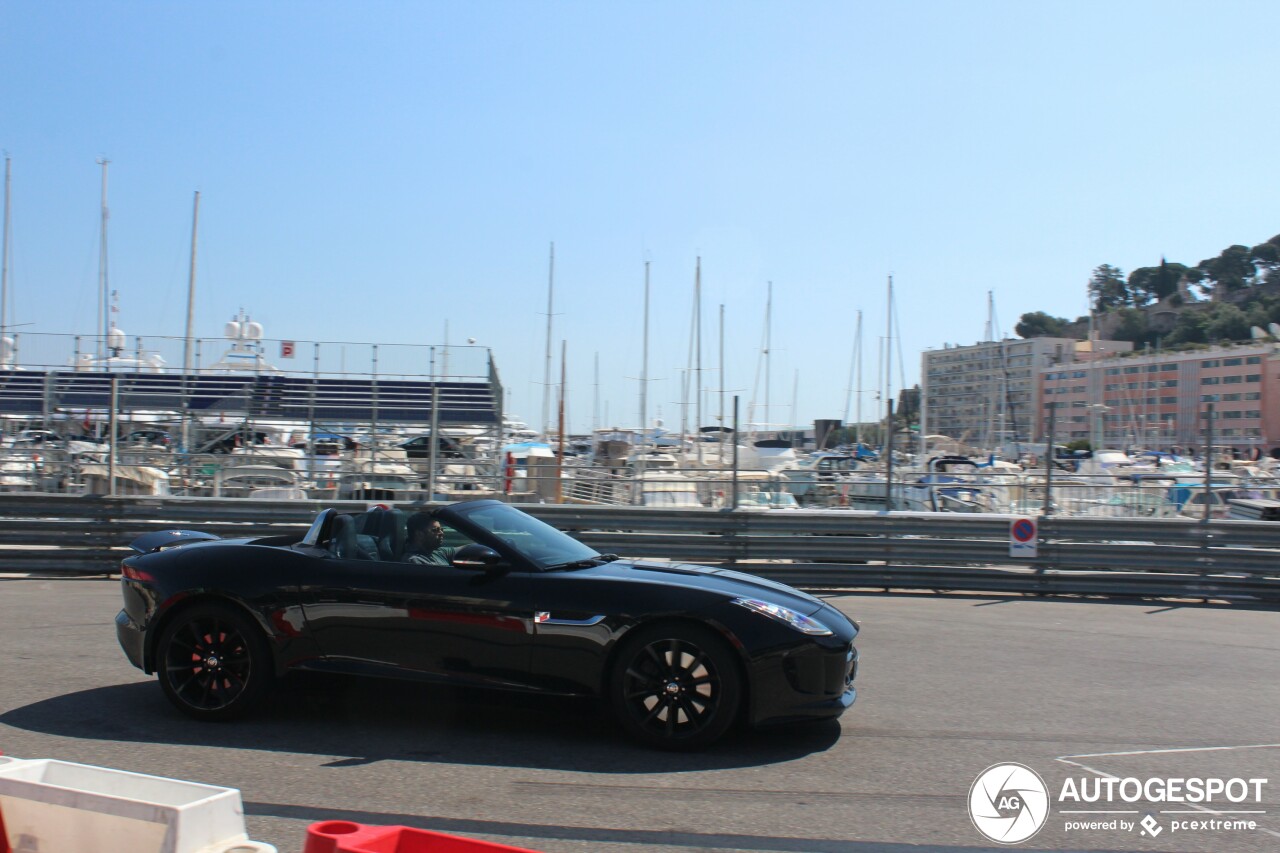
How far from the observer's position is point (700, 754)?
548 cm

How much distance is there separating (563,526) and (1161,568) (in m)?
7.12

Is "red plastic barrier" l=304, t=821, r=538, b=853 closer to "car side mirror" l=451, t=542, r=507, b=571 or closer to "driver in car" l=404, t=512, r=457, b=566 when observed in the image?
"car side mirror" l=451, t=542, r=507, b=571

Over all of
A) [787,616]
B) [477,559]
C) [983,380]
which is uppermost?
[983,380]

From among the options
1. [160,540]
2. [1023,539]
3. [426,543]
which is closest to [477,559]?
[426,543]

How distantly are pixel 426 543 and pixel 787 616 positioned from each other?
6.95 ft

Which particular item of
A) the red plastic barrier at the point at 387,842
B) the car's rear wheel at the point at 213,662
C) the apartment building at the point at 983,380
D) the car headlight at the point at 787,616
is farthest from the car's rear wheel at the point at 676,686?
the apartment building at the point at 983,380

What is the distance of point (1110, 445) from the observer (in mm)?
73062

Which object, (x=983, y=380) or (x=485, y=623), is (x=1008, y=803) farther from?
(x=983, y=380)

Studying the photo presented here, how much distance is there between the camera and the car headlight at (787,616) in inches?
218

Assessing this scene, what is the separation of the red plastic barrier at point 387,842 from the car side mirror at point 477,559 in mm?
2850

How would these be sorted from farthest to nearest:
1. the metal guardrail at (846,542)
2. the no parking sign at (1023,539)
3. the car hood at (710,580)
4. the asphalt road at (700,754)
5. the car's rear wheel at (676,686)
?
1. the no parking sign at (1023,539)
2. the metal guardrail at (846,542)
3. the car hood at (710,580)
4. the car's rear wheel at (676,686)
5. the asphalt road at (700,754)

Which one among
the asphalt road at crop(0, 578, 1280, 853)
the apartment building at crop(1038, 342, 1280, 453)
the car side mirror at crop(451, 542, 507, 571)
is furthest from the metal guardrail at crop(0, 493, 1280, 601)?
the apartment building at crop(1038, 342, 1280, 453)

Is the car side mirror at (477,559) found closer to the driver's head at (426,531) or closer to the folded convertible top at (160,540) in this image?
the driver's head at (426,531)

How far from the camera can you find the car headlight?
5547 millimetres
